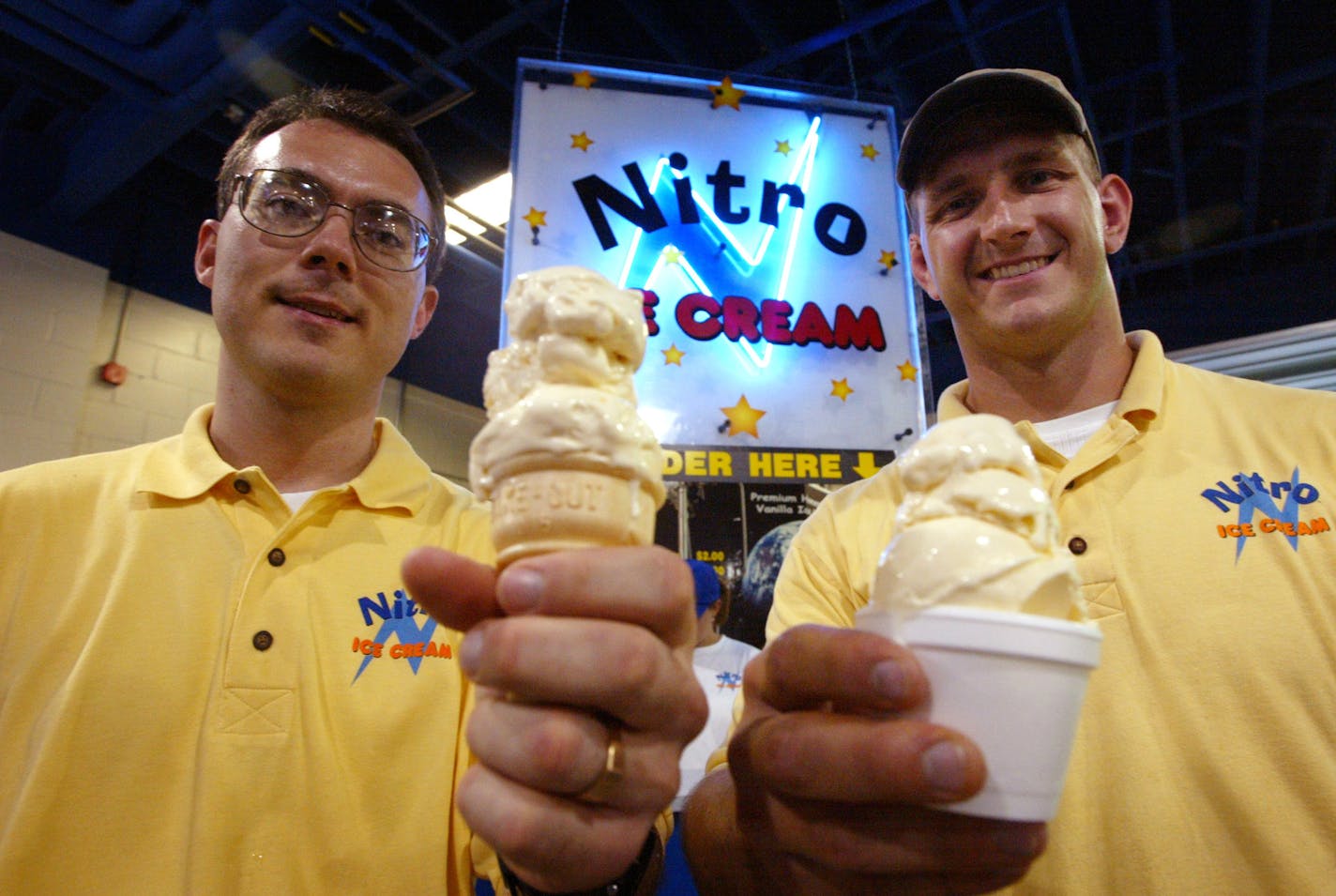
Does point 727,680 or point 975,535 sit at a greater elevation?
point 975,535

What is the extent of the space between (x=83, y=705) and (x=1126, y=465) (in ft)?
6.95

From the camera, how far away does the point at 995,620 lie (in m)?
0.91

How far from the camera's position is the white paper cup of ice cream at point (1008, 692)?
899mm

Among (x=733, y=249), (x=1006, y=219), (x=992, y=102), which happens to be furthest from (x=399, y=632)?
(x=733, y=249)

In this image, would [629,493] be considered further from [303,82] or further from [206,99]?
[303,82]

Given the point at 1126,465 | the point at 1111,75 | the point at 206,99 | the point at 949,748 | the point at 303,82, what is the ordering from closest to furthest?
the point at 949,748
the point at 1126,465
the point at 206,99
the point at 303,82
the point at 1111,75

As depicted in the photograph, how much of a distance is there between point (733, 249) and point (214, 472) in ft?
7.96

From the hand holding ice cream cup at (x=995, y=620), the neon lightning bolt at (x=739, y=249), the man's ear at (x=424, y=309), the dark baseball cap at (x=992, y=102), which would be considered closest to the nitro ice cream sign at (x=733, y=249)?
the neon lightning bolt at (x=739, y=249)

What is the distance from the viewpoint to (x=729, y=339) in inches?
132

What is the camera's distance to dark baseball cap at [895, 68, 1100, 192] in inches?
76.1

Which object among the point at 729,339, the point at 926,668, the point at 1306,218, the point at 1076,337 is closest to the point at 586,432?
the point at 926,668

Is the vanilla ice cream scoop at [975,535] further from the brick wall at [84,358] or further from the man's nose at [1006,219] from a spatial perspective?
the brick wall at [84,358]

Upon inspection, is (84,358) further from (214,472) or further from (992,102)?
(992,102)

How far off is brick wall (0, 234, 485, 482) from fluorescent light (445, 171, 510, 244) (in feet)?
7.76
